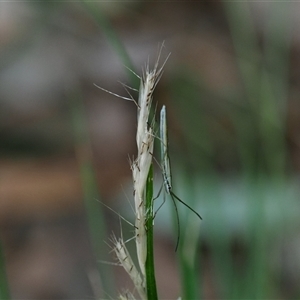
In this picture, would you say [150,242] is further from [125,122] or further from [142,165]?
[125,122]

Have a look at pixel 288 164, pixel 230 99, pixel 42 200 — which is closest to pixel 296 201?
pixel 288 164

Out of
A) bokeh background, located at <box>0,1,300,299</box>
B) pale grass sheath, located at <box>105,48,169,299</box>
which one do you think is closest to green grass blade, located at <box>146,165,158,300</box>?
Answer: pale grass sheath, located at <box>105,48,169,299</box>

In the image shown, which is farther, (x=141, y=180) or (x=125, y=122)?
(x=125, y=122)

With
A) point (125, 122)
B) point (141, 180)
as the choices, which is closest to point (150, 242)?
point (141, 180)

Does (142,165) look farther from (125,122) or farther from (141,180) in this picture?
(125,122)

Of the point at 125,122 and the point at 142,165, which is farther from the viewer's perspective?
the point at 125,122

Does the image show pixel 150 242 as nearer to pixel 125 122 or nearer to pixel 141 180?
pixel 141 180

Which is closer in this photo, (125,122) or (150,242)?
(150,242)

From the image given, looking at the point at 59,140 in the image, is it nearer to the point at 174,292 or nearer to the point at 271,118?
the point at 174,292

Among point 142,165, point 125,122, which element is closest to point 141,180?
point 142,165
